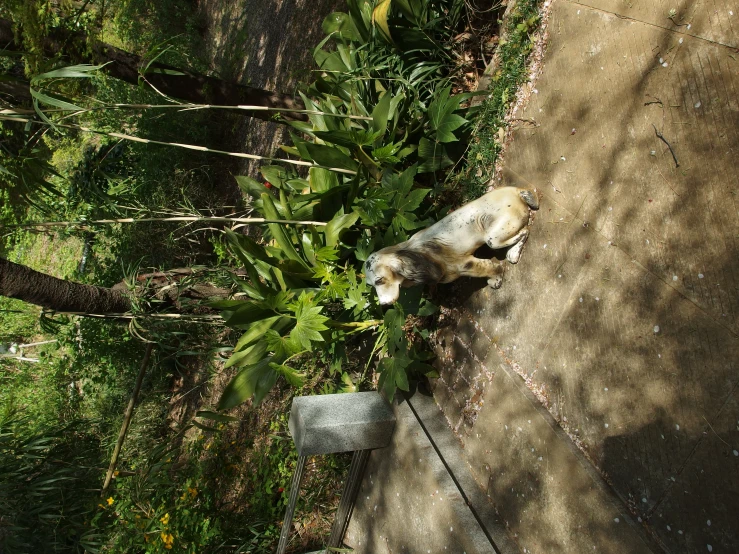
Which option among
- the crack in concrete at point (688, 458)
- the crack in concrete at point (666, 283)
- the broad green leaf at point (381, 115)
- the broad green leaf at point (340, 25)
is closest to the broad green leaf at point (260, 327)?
the broad green leaf at point (381, 115)

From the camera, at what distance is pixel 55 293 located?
4074 millimetres

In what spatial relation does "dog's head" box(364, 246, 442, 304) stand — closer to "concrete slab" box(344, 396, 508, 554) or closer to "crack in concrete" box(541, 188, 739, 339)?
"crack in concrete" box(541, 188, 739, 339)

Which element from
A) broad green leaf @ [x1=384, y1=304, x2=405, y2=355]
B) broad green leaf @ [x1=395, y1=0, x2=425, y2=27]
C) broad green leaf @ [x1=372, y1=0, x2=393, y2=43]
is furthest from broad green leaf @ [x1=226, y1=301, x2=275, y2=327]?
broad green leaf @ [x1=395, y1=0, x2=425, y2=27]

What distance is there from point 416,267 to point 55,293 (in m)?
2.83

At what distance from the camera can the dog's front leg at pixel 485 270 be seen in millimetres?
3262

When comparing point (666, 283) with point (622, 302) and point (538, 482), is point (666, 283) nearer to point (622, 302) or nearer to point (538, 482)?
point (622, 302)

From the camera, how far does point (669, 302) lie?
2363mm

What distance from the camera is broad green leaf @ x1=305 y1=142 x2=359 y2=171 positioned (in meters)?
3.61

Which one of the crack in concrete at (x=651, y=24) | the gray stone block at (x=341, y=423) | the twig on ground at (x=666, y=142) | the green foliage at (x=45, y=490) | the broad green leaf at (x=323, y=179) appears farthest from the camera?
the green foliage at (x=45, y=490)

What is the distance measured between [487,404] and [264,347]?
1559mm

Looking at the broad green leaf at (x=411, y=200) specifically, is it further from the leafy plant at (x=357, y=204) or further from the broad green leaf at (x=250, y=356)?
the broad green leaf at (x=250, y=356)

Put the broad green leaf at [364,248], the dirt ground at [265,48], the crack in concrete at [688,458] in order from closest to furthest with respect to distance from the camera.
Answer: the crack in concrete at [688,458]
the broad green leaf at [364,248]
the dirt ground at [265,48]

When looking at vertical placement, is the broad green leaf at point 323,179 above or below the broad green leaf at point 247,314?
above

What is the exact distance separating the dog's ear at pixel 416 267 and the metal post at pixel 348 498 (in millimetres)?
1827
